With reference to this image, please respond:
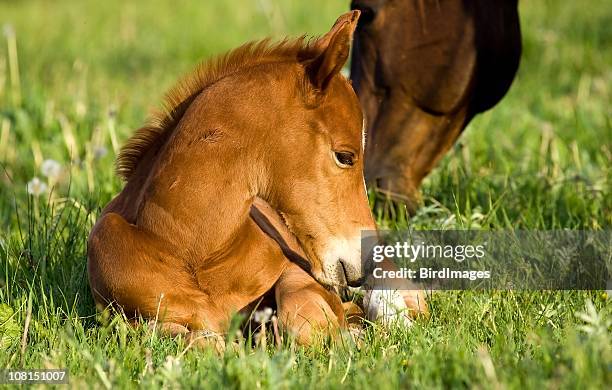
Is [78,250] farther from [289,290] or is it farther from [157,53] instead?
[157,53]

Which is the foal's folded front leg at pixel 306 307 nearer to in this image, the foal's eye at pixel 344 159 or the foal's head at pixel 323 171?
the foal's head at pixel 323 171

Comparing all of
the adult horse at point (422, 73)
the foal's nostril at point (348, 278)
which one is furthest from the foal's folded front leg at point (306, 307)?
the adult horse at point (422, 73)

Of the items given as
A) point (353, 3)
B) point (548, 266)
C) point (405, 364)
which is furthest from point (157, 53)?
point (405, 364)

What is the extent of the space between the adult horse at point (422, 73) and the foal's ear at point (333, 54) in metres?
1.48

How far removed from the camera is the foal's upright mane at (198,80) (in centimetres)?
378

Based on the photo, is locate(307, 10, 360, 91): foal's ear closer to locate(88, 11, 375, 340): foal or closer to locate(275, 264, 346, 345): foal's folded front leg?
locate(88, 11, 375, 340): foal

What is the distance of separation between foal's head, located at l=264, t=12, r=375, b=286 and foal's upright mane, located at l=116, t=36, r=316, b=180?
22 cm

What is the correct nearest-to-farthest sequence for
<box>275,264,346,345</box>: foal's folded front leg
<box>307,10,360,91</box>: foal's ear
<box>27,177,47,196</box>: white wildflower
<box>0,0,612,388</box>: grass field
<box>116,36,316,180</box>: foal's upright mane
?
<box>0,0,612,388</box>: grass field, <box>307,10,360,91</box>: foal's ear, <box>275,264,346,345</box>: foal's folded front leg, <box>116,36,316,180</box>: foal's upright mane, <box>27,177,47,196</box>: white wildflower

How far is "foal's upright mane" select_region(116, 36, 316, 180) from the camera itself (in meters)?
3.78

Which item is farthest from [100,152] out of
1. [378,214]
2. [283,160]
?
[283,160]

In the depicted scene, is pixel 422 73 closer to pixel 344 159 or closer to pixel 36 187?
pixel 344 159

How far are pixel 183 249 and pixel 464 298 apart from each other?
1159 millimetres

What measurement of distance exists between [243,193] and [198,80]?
55cm

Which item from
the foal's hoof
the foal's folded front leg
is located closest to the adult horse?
the foal's folded front leg
